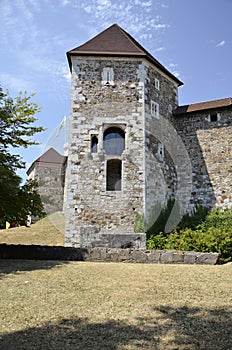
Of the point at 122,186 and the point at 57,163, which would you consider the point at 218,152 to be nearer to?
the point at 122,186

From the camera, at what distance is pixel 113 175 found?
1458 cm

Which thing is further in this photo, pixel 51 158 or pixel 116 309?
pixel 51 158

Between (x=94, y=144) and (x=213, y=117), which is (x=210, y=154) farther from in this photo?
(x=94, y=144)

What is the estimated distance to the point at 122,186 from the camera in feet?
45.6

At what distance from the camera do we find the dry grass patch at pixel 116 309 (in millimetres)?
3709

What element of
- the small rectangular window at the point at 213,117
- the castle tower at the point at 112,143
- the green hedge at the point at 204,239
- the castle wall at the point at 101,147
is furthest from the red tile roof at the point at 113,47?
the green hedge at the point at 204,239

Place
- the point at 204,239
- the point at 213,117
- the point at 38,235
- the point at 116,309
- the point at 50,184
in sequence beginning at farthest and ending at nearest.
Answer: the point at 50,184 < the point at 38,235 < the point at 213,117 < the point at 204,239 < the point at 116,309

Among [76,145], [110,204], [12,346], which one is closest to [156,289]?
[12,346]

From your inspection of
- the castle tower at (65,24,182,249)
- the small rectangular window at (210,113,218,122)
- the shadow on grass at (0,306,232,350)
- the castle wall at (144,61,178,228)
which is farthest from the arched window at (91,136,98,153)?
the shadow on grass at (0,306,232,350)

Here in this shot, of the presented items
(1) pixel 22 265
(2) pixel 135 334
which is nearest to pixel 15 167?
(1) pixel 22 265

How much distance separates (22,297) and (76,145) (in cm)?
929

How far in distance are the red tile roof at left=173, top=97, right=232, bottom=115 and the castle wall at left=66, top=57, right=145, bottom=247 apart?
10.8 feet

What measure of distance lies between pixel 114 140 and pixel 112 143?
17 cm

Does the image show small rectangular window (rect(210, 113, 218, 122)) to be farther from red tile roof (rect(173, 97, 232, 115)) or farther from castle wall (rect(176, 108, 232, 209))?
red tile roof (rect(173, 97, 232, 115))
